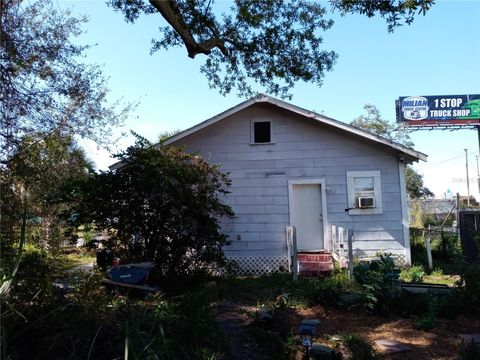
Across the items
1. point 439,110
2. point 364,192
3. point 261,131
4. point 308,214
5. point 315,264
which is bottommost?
point 315,264

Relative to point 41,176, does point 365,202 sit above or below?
below

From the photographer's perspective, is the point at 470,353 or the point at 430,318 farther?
the point at 430,318

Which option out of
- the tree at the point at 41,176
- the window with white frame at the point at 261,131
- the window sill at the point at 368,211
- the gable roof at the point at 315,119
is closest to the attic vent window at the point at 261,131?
the window with white frame at the point at 261,131

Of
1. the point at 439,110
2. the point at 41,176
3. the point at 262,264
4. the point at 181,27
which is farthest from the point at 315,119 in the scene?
the point at 439,110

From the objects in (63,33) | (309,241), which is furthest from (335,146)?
(63,33)

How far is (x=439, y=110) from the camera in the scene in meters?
29.1

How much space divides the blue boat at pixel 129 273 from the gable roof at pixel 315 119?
4.79 metres

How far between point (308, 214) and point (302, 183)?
0.90 m

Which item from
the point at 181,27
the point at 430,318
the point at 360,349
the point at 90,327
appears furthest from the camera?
the point at 181,27

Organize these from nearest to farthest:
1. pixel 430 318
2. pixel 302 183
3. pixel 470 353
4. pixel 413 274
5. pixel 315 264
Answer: pixel 470 353, pixel 430 318, pixel 413 274, pixel 315 264, pixel 302 183

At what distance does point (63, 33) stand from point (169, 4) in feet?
21.7

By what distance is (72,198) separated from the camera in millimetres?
8805

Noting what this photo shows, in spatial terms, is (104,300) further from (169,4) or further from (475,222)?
(475,222)

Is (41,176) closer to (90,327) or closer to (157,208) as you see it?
(157,208)
